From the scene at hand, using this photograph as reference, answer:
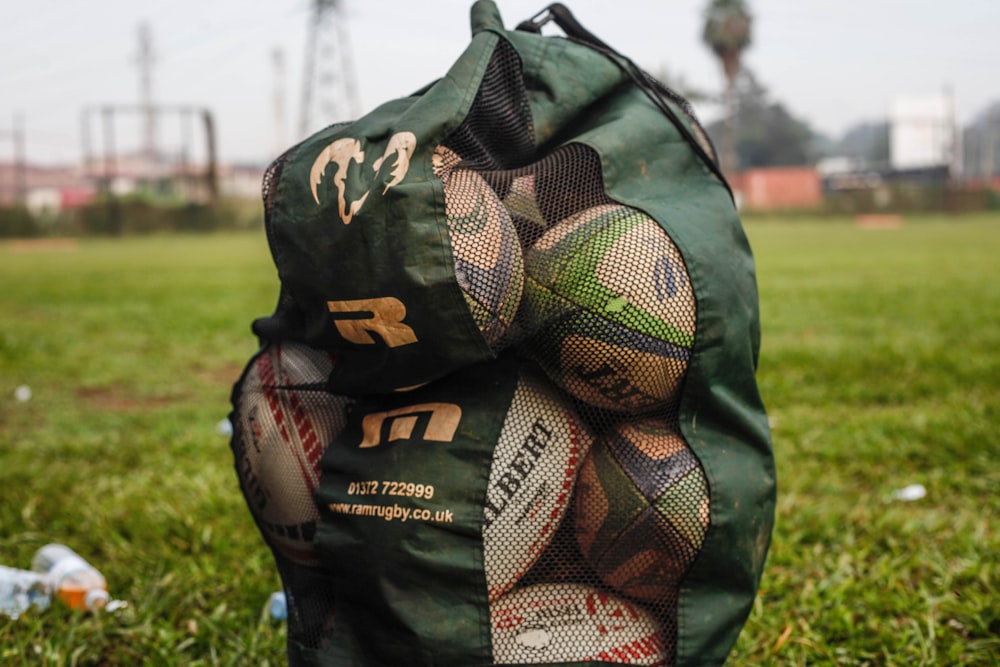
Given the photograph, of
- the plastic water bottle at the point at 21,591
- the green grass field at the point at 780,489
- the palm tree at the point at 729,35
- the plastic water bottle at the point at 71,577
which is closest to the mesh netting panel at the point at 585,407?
the green grass field at the point at 780,489

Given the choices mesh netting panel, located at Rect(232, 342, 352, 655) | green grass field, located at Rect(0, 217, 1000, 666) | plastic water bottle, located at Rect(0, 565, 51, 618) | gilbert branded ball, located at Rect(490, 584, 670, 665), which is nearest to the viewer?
gilbert branded ball, located at Rect(490, 584, 670, 665)

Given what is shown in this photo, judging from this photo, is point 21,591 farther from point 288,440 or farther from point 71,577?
point 288,440

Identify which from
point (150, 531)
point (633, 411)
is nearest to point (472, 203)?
point (633, 411)

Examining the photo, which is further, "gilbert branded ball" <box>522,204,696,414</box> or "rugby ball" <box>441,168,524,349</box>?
"gilbert branded ball" <box>522,204,696,414</box>

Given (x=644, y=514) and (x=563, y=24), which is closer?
(x=644, y=514)

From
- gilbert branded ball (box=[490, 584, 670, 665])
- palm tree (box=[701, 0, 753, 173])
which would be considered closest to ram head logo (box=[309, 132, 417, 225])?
gilbert branded ball (box=[490, 584, 670, 665])

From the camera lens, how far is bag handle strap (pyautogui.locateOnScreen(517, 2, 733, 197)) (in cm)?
222

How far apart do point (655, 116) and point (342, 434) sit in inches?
38.9

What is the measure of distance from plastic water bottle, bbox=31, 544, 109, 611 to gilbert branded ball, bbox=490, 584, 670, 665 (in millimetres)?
1287

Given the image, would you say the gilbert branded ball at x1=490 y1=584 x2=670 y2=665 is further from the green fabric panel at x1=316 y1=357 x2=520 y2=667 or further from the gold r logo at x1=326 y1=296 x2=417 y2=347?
the gold r logo at x1=326 y1=296 x2=417 y2=347

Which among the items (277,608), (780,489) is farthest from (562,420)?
(780,489)

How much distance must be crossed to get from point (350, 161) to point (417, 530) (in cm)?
71

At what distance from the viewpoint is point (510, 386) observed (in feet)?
6.53

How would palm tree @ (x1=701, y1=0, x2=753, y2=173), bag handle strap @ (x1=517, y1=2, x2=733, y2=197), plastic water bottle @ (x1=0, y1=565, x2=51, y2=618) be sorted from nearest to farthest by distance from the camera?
bag handle strap @ (x1=517, y1=2, x2=733, y2=197) < plastic water bottle @ (x1=0, y1=565, x2=51, y2=618) < palm tree @ (x1=701, y1=0, x2=753, y2=173)
